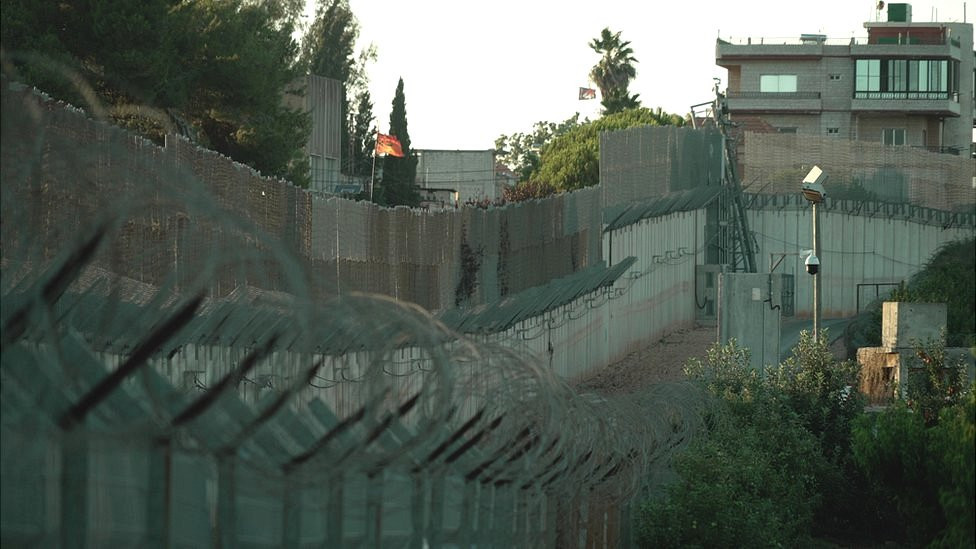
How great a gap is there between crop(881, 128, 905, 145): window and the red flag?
2547 centimetres

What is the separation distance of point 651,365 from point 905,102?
45.5 metres

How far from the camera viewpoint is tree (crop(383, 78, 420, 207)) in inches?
2633

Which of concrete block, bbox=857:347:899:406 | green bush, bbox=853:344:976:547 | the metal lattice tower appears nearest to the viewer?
green bush, bbox=853:344:976:547

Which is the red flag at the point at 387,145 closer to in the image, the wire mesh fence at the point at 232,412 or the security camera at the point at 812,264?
the security camera at the point at 812,264

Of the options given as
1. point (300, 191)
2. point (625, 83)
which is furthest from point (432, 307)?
point (625, 83)

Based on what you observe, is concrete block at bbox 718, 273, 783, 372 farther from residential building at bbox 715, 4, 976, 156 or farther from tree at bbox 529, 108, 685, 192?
residential building at bbox 715, 4, 976, 156

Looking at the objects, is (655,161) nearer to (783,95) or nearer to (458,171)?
(783,95)

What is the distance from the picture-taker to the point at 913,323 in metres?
21.8

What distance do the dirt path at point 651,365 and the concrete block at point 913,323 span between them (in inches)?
206

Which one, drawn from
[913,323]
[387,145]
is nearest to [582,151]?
[387,145]

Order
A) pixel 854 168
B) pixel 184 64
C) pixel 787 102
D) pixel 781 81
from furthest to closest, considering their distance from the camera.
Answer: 1. pixel 781 81
2. pixel 787 102
3. pixel 854 168
4. pixel 184 64

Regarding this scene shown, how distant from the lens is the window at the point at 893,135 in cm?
7588

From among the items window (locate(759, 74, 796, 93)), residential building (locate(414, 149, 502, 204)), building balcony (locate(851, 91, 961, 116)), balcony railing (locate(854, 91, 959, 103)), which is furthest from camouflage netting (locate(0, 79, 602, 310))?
residential building (locate(414, 149, 502, 204))

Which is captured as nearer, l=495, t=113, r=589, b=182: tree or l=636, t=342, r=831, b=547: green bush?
l=636, t=342, r=831, b=547: green bush
